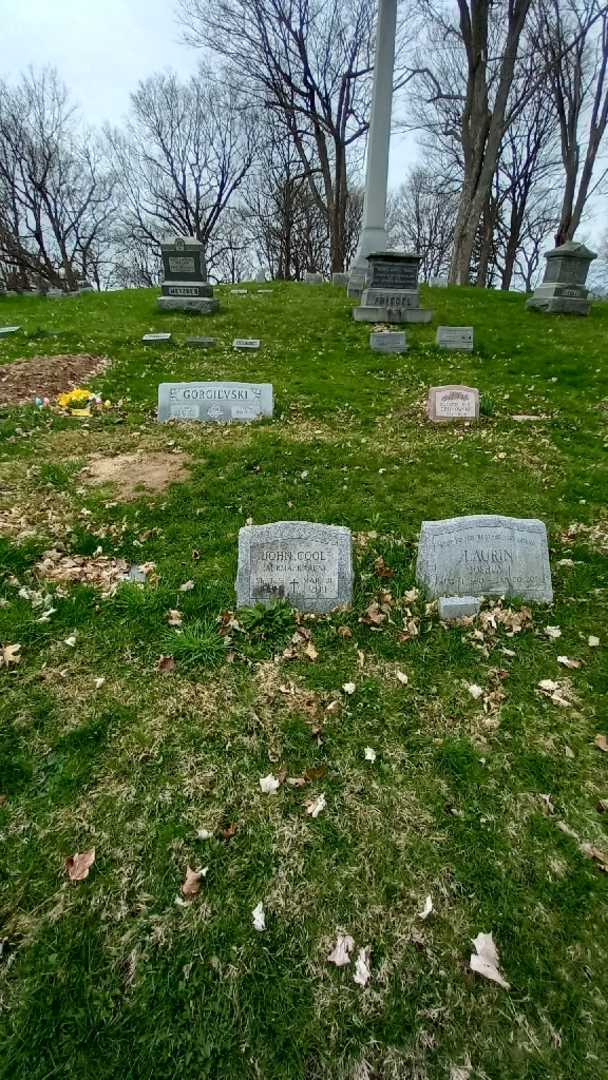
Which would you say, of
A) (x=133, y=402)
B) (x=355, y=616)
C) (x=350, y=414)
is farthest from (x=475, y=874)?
(x=133, y=402)

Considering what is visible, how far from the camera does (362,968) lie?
2.06 meters

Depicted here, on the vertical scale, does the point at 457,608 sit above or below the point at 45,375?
below

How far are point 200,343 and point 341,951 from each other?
12.0 meters

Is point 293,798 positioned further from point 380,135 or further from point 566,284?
point 380,135

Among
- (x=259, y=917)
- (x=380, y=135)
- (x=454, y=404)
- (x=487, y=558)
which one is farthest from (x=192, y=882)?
(x=380, y=135)

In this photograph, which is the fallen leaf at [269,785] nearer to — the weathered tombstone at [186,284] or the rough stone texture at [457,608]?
the rough stone texture at [457,608]

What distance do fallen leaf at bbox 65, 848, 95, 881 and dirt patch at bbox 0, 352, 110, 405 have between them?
7.65m

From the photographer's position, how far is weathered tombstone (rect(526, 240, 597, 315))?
14672 mm

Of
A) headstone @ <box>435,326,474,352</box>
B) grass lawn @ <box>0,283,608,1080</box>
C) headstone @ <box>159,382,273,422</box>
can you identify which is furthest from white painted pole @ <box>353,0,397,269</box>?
grass lawn @ <box>0,283,608,1080</box>

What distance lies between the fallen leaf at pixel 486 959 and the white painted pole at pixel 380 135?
17232 millimetres

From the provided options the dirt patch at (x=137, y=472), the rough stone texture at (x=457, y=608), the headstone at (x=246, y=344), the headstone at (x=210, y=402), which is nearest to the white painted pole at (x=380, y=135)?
the headstone at (x=246, y=344)

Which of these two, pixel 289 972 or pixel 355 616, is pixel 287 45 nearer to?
pixel 355 616

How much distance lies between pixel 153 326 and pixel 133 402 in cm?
611

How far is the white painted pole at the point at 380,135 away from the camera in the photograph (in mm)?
14414
